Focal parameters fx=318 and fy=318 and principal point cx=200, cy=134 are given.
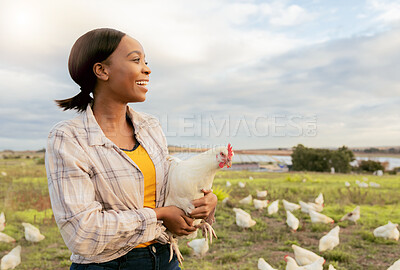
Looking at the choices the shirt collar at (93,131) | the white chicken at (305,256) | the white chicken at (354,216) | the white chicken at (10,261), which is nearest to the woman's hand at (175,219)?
the shirt collar at (93,131)

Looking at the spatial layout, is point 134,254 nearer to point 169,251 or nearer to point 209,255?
point 169,251

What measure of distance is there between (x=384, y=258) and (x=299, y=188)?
6404 millimetres

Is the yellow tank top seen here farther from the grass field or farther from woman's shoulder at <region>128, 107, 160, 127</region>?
the grass field

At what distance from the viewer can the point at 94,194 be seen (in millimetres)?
1565

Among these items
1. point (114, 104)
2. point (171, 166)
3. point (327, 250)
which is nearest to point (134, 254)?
point (171, 166)

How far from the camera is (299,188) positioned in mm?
11992

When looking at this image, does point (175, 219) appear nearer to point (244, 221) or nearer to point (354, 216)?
point (244, 221)

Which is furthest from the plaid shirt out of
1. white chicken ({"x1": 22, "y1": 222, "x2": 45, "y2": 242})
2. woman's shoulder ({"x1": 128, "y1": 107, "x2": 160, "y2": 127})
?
white chicken ({"x1": 22, "y1": 222, "x2": 45, "y2": 242})

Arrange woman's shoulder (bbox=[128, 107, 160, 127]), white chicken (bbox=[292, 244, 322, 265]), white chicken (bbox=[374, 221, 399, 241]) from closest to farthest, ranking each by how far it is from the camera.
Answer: woman's shoulder (bbox=[128, 107, 160, 127]), white chicken (bbox=[292, 244, 322, 265]), white chicken (bbox=[374, 221, 399, 241])

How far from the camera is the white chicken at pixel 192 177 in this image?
183 cm

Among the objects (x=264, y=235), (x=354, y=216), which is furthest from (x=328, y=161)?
(x=264, y=235)

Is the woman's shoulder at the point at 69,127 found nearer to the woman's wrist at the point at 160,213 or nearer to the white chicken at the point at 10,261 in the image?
the woman's wrist at the point at 160,213

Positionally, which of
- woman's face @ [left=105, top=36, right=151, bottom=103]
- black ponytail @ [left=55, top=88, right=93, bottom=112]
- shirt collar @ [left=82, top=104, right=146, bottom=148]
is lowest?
shirt collar @ [left=82, top=104, right=146, bottom=148]

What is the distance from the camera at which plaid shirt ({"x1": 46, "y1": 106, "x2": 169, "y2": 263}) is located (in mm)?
1457
